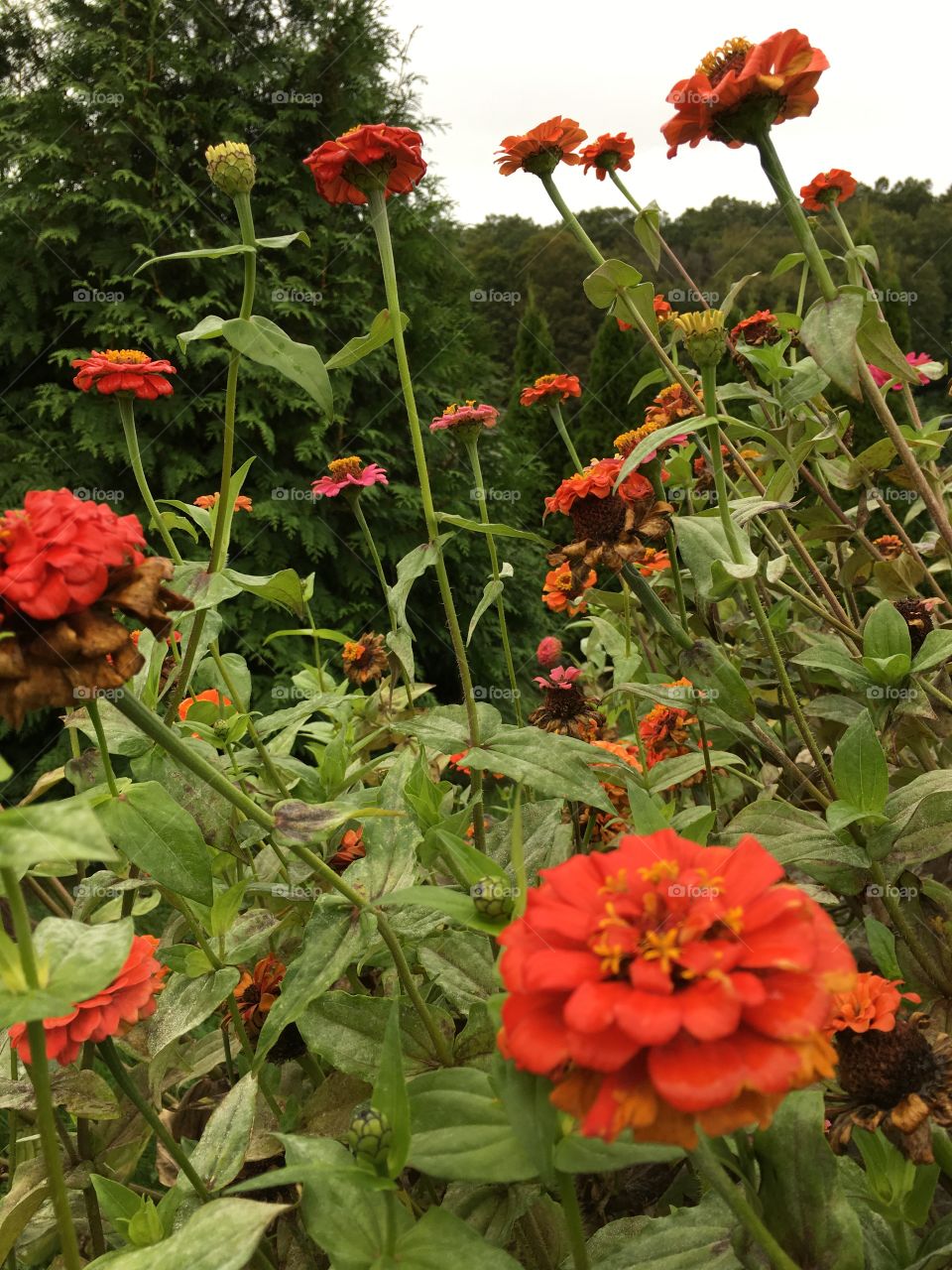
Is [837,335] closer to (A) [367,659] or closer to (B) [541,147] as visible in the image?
(B) [541,147]

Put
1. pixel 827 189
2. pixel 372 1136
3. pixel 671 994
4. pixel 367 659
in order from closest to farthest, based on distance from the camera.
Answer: pixel 671 994, pixel 372 1136, pixel 827 189, pixel 367 659

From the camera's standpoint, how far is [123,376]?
1159 millimetres

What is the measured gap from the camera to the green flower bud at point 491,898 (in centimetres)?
65

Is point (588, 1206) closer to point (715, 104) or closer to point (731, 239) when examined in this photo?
point (715, 104)

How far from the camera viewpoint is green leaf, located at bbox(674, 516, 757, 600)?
0.99 metres

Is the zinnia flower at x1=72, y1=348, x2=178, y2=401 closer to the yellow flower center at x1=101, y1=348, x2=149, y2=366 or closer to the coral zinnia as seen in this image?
the yellow flower center at x1=101, y1=348, x2=149, y2=366

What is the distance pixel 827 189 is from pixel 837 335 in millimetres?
936

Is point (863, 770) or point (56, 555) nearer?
point (56, 555)

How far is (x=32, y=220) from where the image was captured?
12.3ft

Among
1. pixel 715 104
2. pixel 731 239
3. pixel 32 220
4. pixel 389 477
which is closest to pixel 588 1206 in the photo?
pixel 715 104

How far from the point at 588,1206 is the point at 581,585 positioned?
70 centimetres

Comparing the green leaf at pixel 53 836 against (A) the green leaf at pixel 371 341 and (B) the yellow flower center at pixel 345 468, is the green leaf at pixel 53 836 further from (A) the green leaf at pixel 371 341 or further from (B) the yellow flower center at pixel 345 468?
(B) the yellow flower center at pixel 345 468

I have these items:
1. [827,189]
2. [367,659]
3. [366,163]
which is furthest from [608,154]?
[367,659]

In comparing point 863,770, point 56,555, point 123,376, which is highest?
point 123,376
